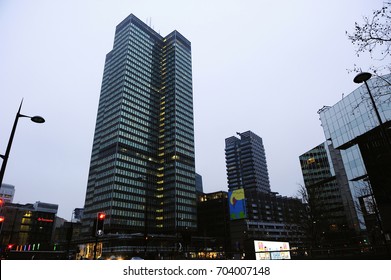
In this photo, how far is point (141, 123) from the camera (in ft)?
525

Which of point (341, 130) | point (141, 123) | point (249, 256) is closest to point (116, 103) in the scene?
point (141, 123)

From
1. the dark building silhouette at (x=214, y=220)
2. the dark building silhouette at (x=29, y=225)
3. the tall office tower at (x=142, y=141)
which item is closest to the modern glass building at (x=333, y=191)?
the dark building silhouette at (x=214, y=220)

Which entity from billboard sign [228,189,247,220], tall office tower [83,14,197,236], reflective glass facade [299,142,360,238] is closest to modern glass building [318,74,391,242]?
reflective glass facade [299,142,360,238]

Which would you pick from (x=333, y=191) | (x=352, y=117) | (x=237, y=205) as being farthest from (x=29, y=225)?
(x=352, y=117)

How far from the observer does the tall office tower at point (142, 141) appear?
134 meters

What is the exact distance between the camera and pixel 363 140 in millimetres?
25438

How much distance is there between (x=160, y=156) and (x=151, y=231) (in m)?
45.9

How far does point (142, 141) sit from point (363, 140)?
140 meters

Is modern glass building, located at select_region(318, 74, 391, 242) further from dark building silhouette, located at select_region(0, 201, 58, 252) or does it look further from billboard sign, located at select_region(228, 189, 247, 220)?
dark building silhouette, located at select_region(0, 201, 58, 252)

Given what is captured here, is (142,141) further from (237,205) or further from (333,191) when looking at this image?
(333,191)

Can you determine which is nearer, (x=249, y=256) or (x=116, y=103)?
(x=249, y=256)

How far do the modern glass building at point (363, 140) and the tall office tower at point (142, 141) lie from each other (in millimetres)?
89085
